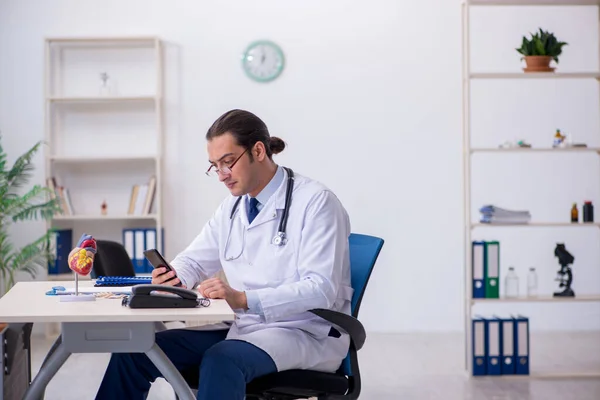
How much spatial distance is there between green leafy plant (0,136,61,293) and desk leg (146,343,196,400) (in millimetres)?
3335

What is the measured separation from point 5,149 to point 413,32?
3.05 m

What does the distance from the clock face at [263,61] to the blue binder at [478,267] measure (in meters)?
2.12

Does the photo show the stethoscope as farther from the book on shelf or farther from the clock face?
the clock face

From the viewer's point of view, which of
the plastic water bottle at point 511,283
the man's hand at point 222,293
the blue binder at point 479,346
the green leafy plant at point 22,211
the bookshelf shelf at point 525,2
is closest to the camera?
the man's hand at point 222,293

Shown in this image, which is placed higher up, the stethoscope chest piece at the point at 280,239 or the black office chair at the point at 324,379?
the stethoscope chest piece at the point at 280,239

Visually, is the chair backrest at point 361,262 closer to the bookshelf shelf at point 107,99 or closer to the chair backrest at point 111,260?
the chair backrest at point 111,260

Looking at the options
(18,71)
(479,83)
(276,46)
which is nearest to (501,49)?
(479,83)

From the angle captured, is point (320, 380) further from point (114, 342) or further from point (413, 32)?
point (413, 32)

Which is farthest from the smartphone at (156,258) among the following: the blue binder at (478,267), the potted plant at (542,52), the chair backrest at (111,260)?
the potted plant at (542,52)

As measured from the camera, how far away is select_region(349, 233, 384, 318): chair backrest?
2766 mm

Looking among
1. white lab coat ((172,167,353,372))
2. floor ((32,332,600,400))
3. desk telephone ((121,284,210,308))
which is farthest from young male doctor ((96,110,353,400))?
floor ((32,332,600,400))

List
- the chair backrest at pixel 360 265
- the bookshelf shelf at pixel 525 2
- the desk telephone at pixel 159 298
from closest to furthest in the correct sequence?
the desk telephone at pixel 159 298 → the chair backrest at pixel 360 265 → the bookshelf shelf at pixel 525 2

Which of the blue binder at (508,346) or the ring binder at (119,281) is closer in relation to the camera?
the ring binder at (119,281)

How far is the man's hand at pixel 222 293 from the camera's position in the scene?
238 cm
